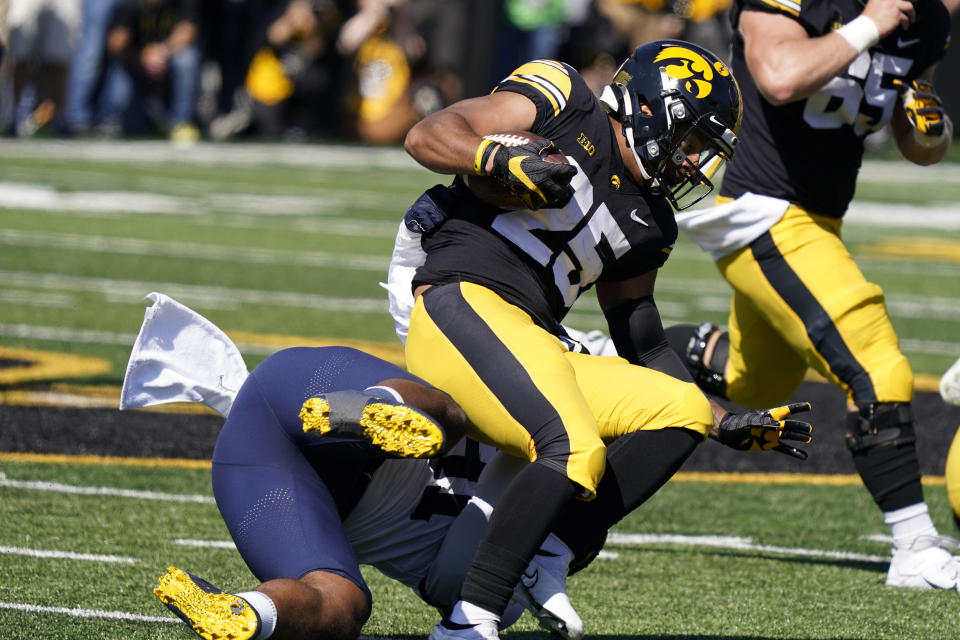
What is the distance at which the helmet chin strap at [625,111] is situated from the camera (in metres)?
3.86

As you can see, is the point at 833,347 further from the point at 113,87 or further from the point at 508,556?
the point at 113,87

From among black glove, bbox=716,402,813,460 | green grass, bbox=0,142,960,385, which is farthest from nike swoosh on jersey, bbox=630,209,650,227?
green grass, bbox=0,142,960,385

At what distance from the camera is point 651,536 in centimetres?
518

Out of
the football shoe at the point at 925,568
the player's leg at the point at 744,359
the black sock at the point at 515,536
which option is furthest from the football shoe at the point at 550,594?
the player's leg at the point at 744,359

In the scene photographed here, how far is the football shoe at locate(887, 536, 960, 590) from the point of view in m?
4.65

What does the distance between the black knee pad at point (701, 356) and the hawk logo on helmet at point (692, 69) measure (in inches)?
74.6

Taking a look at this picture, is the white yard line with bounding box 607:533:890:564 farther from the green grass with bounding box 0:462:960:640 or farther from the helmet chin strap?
the helmet chin strap

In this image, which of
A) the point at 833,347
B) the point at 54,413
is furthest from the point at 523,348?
the point at 54,413

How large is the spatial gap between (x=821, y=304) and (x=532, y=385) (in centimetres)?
177

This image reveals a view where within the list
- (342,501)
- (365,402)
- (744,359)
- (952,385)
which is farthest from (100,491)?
(952,385)

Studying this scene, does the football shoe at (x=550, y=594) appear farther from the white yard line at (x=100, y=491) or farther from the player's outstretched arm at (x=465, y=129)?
the white yard line at (x=100, y=491)

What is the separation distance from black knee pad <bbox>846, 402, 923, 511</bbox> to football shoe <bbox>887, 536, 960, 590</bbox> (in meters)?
0.16

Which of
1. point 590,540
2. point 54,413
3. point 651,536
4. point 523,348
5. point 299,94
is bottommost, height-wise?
point 299,94

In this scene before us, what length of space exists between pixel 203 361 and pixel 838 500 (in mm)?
2762
